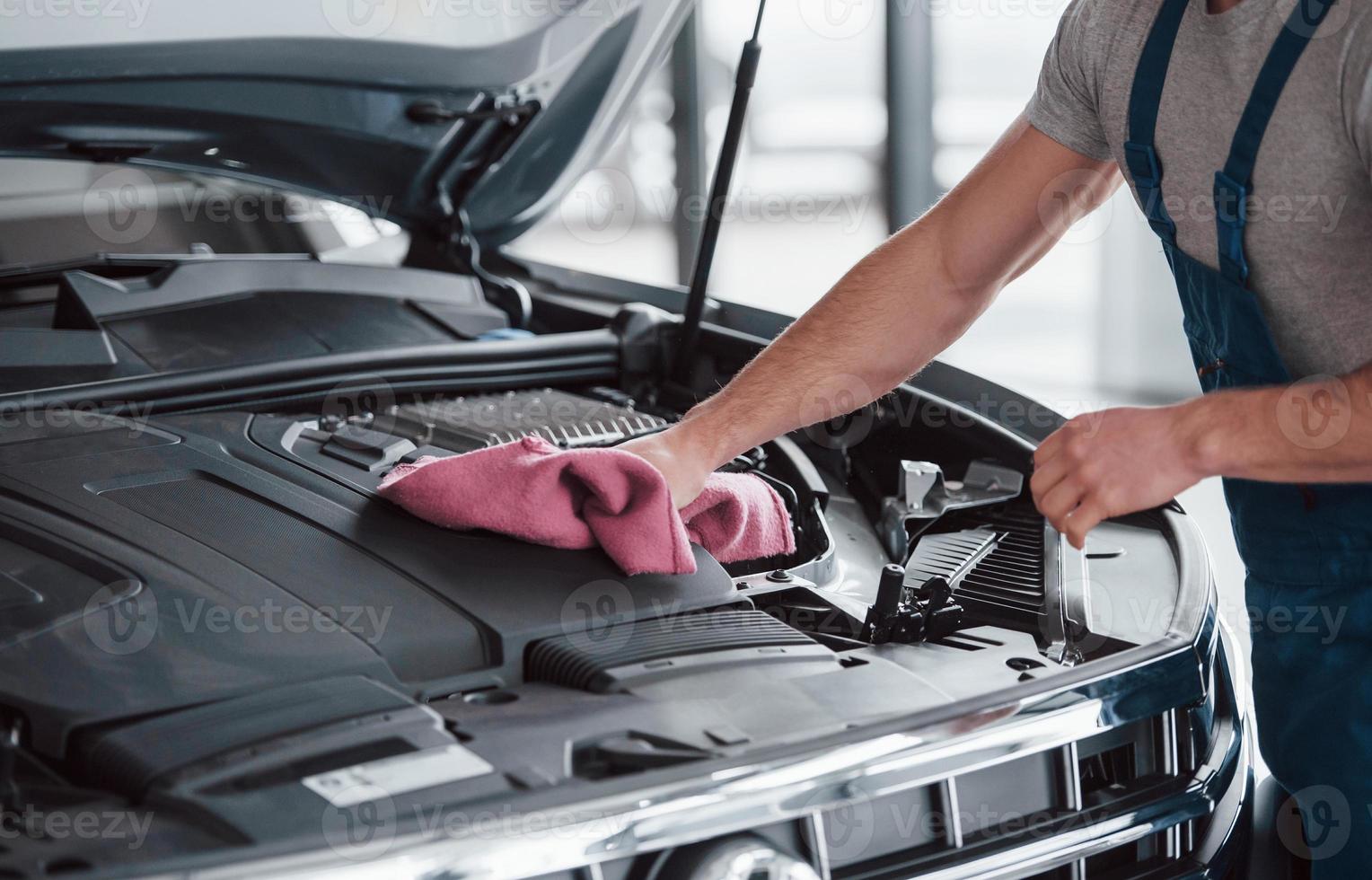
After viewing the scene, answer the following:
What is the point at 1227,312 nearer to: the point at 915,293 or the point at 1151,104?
the point at 1151,104

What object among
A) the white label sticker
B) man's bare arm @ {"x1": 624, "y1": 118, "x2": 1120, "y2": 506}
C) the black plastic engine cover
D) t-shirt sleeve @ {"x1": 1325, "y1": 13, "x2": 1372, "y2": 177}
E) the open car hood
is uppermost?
the open car hood

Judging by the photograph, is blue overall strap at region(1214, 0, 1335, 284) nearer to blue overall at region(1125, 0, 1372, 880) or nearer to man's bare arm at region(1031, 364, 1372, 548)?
blue overall at region(1125, 0, 1372, 880)

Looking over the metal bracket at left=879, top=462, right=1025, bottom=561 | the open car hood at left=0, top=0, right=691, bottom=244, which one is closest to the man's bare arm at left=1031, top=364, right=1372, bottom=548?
the metal bracket at left=879, top=462, right=1025, bottom=561

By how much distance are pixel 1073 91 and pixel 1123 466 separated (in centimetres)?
44

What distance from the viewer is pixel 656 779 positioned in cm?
77

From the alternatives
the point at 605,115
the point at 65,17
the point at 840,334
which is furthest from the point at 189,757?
the point at 605,115

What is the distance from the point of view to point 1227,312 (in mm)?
1087

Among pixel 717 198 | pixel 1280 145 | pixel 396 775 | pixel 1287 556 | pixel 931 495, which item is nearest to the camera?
pixel 396 775

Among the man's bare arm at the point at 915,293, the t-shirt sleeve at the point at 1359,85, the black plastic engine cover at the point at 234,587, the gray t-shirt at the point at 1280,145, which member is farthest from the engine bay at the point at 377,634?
the t-shirt sleeve at the point at 1359,85

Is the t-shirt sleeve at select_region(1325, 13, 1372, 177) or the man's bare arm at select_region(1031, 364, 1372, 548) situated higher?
the t-shirt sleeve at select_region(1325, 13, 1372, 177)

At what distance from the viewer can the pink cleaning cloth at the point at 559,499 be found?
41.2 inches

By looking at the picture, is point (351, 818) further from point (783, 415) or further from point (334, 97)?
point (334, 97)

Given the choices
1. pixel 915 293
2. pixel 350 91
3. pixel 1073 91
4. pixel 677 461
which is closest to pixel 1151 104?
pixel 1073 91

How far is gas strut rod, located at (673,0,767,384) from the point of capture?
150 cm
